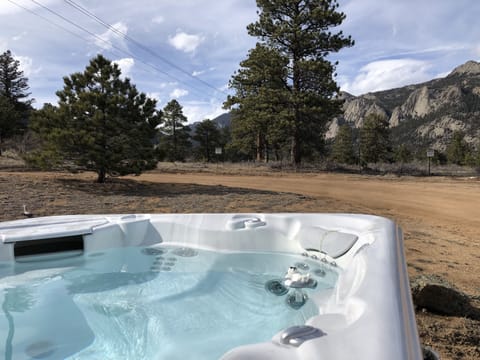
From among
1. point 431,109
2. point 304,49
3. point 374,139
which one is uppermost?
point 431,109

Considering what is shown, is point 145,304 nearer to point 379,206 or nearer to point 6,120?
point 379,206

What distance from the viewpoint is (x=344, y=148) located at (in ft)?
119

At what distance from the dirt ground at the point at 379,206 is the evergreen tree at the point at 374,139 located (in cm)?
2070

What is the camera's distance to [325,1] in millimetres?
15000

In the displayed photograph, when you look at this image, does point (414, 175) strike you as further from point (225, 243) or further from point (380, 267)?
point (380, 267)

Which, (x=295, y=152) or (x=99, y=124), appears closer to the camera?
(x=99, y=124)

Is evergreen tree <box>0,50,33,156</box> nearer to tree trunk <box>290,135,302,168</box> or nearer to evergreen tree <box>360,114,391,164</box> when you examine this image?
tree trunk <box>290,135,302,168</box>

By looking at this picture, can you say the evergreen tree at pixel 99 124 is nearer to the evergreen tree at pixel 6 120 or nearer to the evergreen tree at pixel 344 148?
the evergreen tree at pixel 6 120

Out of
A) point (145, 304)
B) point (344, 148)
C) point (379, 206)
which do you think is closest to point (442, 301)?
point (145, 304)

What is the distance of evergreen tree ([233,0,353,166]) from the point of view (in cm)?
1484

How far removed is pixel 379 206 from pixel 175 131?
26.4 metres

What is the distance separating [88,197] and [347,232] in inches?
248

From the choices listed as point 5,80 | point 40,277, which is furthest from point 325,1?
point 5,80

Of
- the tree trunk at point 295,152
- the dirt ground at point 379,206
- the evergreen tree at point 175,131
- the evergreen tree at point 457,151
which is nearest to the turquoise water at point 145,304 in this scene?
the dirt ground at point 379,206
